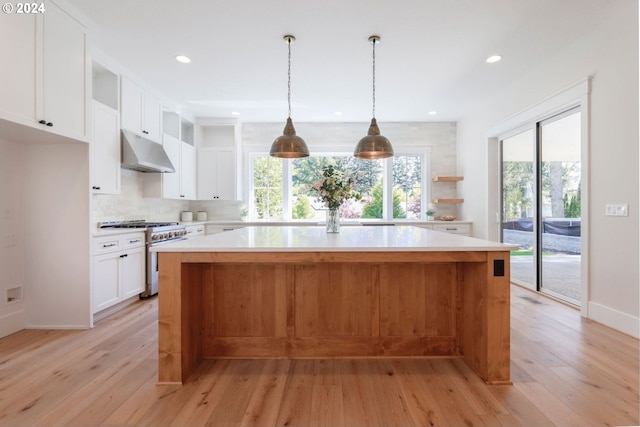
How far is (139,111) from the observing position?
13.6 feet

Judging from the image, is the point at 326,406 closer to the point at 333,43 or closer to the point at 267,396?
the point at 267,396

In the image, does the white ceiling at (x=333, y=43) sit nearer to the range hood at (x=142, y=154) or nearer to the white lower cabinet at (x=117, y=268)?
the range hood at (x=142, y=154)

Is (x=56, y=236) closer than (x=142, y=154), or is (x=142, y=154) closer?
(x=56, y=236)

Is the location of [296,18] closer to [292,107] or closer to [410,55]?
[410,55]

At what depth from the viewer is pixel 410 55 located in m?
3.47

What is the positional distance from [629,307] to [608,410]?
1.52 meters

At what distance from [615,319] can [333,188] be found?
110 inches

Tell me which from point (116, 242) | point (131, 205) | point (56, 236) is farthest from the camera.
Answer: point (131, 205)

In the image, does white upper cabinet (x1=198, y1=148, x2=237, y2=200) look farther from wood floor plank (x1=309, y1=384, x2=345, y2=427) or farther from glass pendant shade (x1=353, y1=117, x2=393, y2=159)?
wood floor plank (x1=309, y1=384, x2=345, y2=427)

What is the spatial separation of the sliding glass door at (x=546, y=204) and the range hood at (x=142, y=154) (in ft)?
16.0

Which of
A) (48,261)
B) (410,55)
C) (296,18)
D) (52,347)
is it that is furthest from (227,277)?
(410,55)

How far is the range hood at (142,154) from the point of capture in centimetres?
380

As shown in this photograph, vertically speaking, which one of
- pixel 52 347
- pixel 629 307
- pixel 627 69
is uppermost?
pixel 627 69

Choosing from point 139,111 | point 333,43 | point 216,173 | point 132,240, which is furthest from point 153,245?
point 333,43
